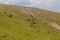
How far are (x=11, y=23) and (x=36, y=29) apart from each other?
12.1ft

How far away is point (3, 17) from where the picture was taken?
25469mm

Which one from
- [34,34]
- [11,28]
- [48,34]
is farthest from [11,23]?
[48,34]

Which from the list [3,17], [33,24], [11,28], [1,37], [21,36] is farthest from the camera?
[33,24]

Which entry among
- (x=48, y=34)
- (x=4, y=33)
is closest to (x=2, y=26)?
(x=4, y=33)

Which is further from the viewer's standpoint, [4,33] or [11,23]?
[11,23]

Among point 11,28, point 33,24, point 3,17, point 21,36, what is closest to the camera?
point 21,36

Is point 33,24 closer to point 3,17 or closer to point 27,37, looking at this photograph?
point 3,17

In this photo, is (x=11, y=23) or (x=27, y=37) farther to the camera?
(x=11, y=23)

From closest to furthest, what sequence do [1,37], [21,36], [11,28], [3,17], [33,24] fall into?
[1,37] → [21,36] → [11,28] → [3,17] → [33,24]

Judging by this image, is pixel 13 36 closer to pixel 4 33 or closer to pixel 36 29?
pixel 4 33

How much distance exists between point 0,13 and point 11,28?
Result: 4.11m

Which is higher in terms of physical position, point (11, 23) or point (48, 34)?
point (11, 23)

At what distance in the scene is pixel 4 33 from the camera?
20219 mm

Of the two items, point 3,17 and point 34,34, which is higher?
point 3,17
